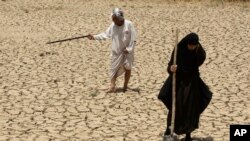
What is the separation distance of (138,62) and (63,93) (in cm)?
285

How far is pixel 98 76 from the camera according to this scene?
9.99 metres

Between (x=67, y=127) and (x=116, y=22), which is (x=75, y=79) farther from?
(x=67, y=127)

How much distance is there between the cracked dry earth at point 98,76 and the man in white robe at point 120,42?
1.59 ft

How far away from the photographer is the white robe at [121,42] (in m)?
8.43

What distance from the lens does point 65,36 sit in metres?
14.1

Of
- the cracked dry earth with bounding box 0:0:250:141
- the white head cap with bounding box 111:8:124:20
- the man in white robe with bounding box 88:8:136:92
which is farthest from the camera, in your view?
the man in white robe with bounding box 88:8:136:92

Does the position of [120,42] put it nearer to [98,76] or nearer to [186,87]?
[98,76]

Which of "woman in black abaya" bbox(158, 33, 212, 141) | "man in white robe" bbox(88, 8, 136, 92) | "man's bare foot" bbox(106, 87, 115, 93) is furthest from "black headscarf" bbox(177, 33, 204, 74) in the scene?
"man's bare foot" bbox(106, 87, 115, 93)

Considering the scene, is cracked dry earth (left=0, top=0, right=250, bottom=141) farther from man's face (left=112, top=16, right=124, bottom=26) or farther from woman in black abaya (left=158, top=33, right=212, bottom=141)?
man's face (left=112, top=16, right=124, bottom=26)

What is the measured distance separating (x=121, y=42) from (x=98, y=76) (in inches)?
66.3

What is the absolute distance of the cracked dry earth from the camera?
23.1 feet

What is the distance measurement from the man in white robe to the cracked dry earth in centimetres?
49

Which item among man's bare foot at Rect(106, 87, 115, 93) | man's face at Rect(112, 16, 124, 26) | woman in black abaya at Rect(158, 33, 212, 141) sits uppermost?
man's face at Rect(112, 16, 124, 26)

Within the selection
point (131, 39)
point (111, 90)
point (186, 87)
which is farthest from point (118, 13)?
point (186, 87)
